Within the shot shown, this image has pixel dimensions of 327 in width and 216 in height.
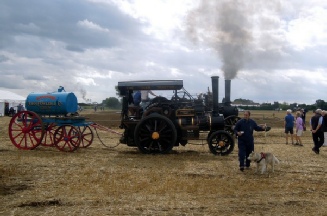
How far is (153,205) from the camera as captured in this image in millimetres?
6289

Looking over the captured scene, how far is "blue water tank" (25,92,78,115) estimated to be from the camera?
12.9m

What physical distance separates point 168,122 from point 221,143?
1.74 metres

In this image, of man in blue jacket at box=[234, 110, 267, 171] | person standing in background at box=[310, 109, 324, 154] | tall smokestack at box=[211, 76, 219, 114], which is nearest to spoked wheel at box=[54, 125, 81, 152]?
tall smokestack at box=[211, 76, 219, 114]

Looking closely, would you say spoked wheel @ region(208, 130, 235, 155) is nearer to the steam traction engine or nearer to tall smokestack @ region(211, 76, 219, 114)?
the steam traction engine

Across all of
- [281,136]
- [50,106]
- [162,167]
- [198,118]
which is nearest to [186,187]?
[162,167]

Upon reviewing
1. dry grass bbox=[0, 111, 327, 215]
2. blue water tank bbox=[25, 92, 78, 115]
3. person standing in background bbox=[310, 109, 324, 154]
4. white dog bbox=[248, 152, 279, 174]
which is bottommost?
dry grass bbox=[0, 111, 327, 215]

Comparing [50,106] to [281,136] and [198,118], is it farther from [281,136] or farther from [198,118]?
[281,136]

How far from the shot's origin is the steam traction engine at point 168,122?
12.0m

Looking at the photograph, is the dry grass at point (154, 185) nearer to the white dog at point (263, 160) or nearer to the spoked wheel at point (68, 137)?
the white dog at point (263, 160)

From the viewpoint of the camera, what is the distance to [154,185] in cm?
775

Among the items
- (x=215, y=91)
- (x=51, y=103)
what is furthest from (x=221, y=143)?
(x=51, y=103)

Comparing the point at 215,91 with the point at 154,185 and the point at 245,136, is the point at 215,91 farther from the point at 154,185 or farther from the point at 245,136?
the point at 154,185

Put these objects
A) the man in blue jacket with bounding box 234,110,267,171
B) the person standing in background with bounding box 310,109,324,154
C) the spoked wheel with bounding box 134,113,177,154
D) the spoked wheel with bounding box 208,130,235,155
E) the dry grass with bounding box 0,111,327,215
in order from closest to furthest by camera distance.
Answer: the dry grass with bounding box 0,111,327,215 < the man in blue jacket with bounding box 234,110,267,171 < the spoked wheel with bounding box 134,113,177,154 < the spoked wheel with bounding box 208,130,235,155 < the person standing in background with bounding box 310,109,324,154

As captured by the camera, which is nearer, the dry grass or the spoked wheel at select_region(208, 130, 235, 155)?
the dry grass
